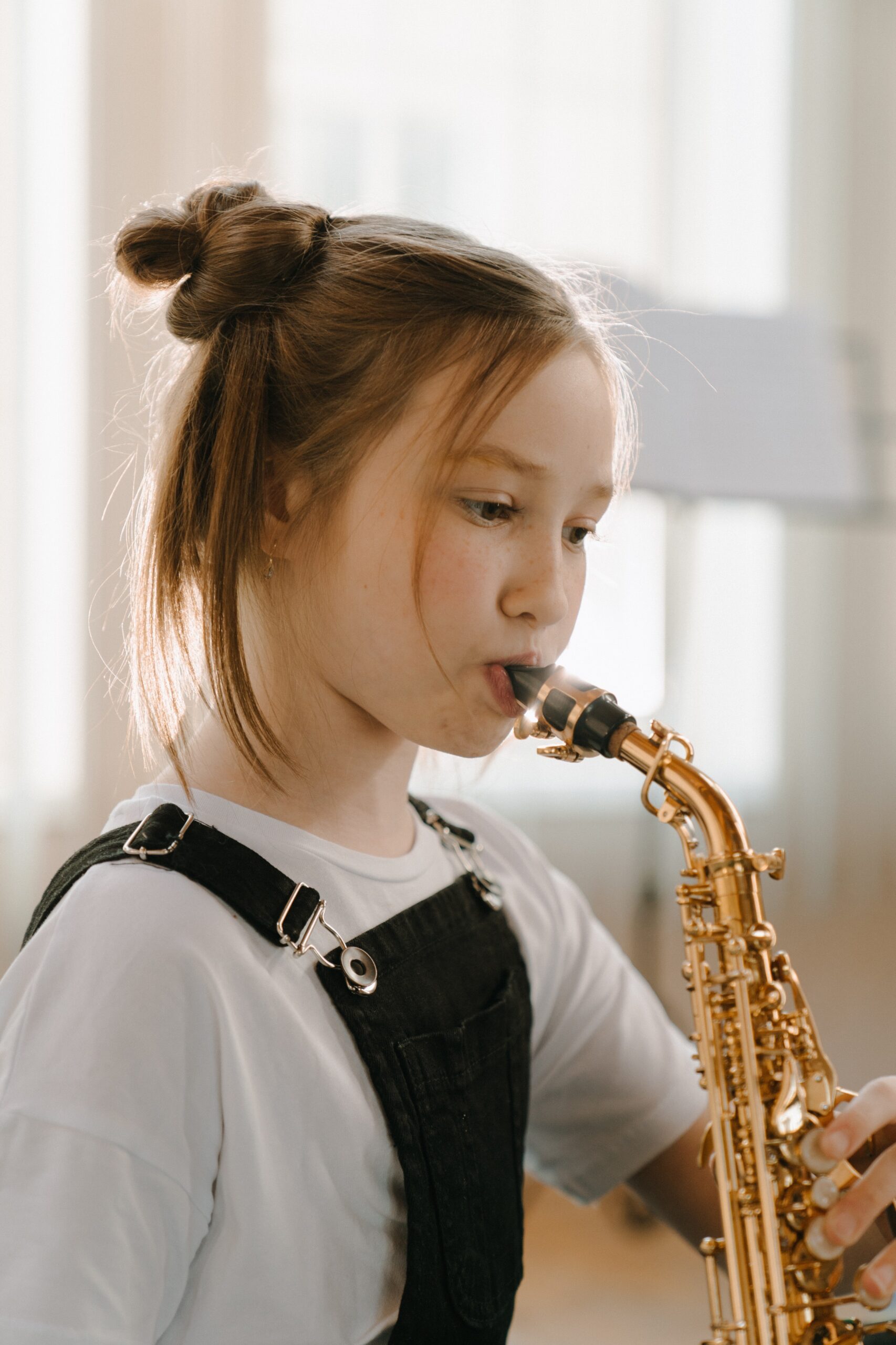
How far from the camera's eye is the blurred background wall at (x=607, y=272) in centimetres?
233

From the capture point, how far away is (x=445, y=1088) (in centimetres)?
81

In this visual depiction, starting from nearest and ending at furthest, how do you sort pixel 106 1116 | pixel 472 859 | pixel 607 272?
1. pixel 106 1116
2. pixel 472 859
3. pixel 607 272

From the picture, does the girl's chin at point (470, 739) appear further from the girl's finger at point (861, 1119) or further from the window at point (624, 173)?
the window at point (624, 173)

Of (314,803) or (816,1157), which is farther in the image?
(314,803)

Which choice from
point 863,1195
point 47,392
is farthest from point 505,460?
point 47,392

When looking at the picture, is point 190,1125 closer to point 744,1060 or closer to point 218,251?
point 744,1060

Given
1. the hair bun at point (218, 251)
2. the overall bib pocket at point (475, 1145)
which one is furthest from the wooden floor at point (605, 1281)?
the hair bun at point (218, 251)

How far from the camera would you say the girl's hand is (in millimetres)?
696

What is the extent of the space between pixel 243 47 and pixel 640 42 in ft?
3.02

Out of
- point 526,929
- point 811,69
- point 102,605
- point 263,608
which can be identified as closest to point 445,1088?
point 526,929

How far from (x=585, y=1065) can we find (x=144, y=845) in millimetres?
483

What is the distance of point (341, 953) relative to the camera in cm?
77

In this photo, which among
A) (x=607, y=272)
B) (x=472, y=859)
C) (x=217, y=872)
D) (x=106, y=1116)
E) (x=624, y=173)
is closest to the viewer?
(x=106, y=1116)

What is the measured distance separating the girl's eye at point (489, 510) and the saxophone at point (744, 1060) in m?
0.10
